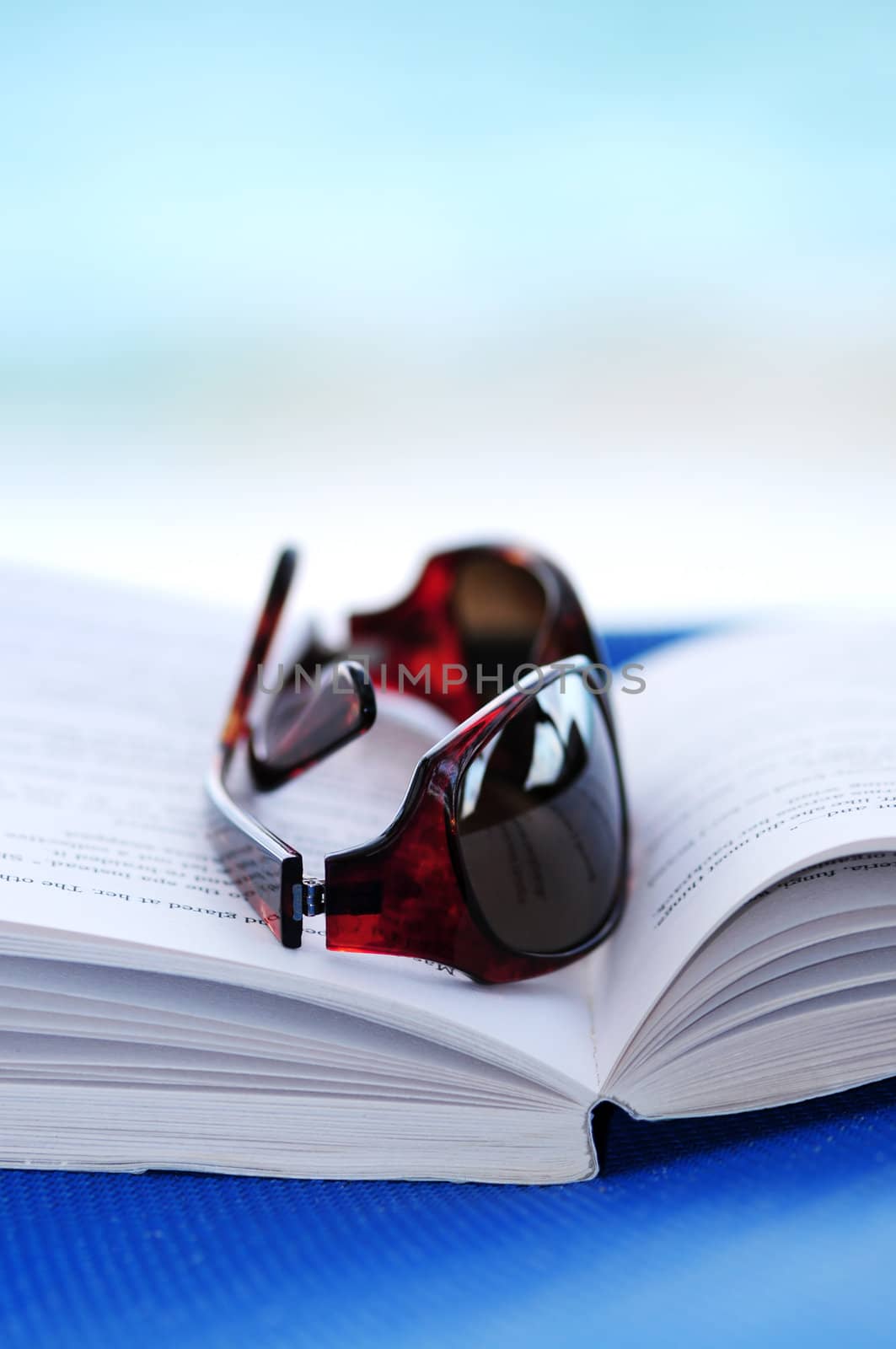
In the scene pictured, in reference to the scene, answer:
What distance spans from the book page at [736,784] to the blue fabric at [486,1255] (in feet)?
0.13

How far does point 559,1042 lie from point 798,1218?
72mm

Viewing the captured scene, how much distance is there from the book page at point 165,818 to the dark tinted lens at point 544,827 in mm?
19

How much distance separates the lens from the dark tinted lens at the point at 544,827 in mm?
369

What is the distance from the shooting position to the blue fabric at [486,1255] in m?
0.25

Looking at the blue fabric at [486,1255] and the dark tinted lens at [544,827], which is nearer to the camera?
the blue fabric at [486,1255]

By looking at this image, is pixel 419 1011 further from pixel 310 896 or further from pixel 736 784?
pixel 736 784

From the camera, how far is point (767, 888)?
13.5 inches

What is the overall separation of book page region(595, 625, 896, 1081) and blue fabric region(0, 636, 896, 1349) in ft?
0.13

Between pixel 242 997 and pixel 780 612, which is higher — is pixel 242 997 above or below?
below

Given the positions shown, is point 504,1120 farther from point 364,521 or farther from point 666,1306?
point 364,521

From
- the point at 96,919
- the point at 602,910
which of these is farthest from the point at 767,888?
the point at 96,919

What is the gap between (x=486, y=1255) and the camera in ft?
0.91

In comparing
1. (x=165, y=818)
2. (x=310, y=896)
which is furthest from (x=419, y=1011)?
(x=165, y=818)

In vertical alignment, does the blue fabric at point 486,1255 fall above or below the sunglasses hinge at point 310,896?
below
